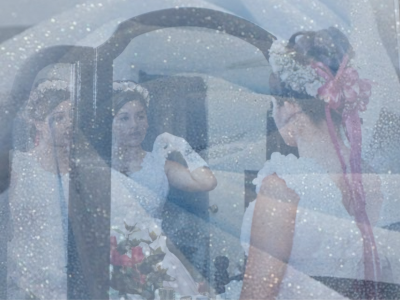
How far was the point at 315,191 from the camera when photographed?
1238mm

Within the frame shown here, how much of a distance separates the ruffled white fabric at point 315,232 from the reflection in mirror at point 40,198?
18.3 inches

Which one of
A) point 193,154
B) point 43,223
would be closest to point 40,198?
point 43,223

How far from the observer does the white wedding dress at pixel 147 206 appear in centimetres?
119

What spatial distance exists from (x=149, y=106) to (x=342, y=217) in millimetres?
564

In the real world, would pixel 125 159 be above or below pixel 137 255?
above

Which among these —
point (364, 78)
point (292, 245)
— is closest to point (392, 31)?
point (364, 78)

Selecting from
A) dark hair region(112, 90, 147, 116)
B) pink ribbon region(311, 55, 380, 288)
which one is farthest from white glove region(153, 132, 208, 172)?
pink ribbon region(311, 55, 380, 288)

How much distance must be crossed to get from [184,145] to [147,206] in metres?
0.18

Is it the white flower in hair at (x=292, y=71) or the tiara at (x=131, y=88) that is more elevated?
Result: the white flower in hair at (x=292, y=71)

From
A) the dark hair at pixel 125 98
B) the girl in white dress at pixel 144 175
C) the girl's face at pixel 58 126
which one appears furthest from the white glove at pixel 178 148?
the girl's face at pixel 58 126

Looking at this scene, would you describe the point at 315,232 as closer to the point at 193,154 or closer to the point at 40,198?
the point at 193,154

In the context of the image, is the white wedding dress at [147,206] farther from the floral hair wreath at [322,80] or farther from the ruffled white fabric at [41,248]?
the floral hair wreath at [322,80]

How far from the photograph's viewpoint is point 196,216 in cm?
120

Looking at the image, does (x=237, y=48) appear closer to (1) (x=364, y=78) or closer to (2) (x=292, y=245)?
(1) (x=364, y=78)
